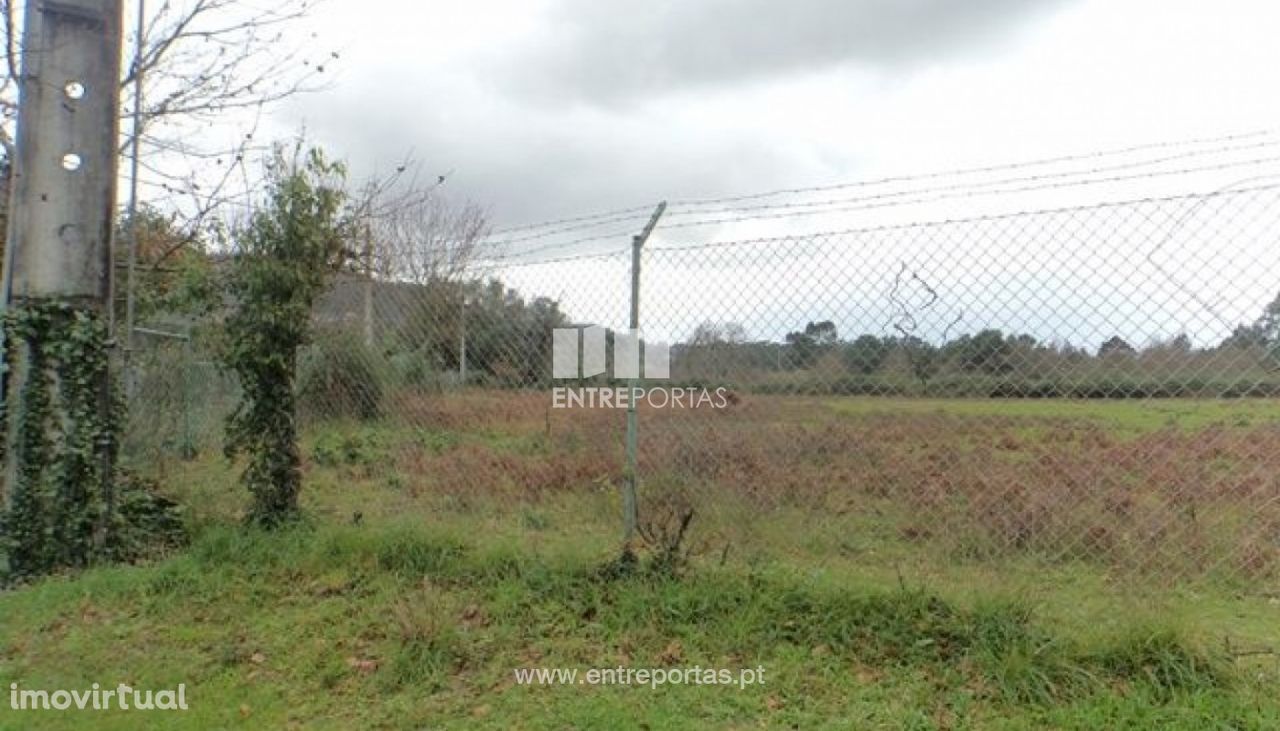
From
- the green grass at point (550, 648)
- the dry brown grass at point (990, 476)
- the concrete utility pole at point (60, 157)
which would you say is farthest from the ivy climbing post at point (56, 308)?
the dry brown grass at point (990, 476)

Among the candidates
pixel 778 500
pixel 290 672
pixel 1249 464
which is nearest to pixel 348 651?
pixel 290 672

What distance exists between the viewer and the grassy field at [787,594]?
10.3ft

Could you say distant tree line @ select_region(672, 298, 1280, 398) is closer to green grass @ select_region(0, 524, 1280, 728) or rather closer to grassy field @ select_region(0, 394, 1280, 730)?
grassy field @ select_region(0, 394, 1280, 730)

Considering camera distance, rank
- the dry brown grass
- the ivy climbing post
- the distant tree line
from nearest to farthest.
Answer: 1. the distant tree line
2. the dry brown grass
3. the ivy climbing post

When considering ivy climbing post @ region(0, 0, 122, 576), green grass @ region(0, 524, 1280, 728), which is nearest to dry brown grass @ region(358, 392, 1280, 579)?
green grass @ region(0, 524, 1280, 728)

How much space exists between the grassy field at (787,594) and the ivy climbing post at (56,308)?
1.99ft

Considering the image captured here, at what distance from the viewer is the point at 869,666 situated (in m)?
3.43

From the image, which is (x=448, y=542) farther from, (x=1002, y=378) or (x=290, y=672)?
(x=1002, y=378)

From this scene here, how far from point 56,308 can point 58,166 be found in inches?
39.8

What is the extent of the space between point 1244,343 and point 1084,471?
901 millimetres

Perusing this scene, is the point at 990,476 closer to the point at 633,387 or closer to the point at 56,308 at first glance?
the point at 633,387

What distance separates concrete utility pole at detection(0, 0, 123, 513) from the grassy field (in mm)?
2091

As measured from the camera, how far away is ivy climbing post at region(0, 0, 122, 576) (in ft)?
17.3

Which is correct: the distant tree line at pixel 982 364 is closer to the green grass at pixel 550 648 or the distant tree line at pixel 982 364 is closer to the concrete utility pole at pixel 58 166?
the green grass at pixel 550 648
